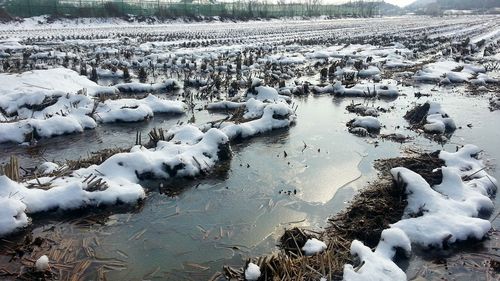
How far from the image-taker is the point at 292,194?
21.7 feet

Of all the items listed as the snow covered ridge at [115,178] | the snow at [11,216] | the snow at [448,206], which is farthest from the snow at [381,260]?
the snow at [11,216]

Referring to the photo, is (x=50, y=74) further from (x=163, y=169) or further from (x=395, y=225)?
(x=395, y=225)

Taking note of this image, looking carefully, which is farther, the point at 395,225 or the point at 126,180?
the point at 126,180

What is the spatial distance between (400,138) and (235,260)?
5731 mm

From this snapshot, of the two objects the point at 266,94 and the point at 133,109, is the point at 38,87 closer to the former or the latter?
the point at 133,109

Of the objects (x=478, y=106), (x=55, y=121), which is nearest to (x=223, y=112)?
(x=55, y=121)

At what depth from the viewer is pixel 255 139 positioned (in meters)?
9.34

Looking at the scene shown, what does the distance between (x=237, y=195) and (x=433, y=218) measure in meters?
2.85

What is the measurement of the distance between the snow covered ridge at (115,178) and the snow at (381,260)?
11.0ft

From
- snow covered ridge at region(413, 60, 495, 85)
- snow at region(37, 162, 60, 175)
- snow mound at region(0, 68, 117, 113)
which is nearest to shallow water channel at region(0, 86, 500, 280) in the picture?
snow at region(37, 162, 60, 175)

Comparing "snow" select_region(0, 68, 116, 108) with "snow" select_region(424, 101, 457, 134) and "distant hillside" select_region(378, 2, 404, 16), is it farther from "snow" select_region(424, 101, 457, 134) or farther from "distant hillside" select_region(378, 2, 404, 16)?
"distant hillside" select_region(378, 2, 404, 16)

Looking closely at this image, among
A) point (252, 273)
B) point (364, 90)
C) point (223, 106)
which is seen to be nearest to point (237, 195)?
point (252, 273)

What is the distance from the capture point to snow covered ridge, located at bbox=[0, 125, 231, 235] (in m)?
5.66

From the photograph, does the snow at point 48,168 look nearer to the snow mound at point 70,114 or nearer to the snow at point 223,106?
the snow mound at point 70,114
